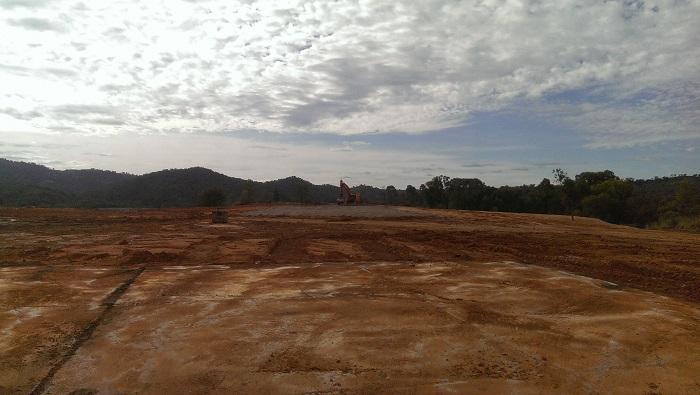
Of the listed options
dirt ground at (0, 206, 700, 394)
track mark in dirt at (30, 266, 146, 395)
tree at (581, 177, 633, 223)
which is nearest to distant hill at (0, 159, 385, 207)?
tree at (581, 177, 633, 223)

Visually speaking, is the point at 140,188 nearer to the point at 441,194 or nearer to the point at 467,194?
the point at 441,194

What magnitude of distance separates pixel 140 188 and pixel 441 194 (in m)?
61.5

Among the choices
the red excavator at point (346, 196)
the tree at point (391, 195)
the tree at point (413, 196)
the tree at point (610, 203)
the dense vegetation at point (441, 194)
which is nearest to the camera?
the dense vegetation at point (441, 194)

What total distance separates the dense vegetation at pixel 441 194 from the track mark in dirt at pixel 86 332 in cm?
3304

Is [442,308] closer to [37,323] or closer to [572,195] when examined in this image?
[37,323]

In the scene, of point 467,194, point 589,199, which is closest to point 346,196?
point 467,194

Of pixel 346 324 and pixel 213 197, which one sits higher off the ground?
pixel 213 197

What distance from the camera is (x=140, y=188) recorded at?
89000 millimetres

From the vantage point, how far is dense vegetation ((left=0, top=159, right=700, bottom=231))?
39284 millimetres

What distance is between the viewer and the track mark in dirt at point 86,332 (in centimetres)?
482

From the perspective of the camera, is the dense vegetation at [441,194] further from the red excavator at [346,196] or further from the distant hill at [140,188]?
the red excavator at [346,196]

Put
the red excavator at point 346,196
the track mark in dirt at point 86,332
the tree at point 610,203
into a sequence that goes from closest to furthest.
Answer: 1. the track mark in dirt at point 86,332
2. the tree at point 610,203
3. the red excavator at point 346,196

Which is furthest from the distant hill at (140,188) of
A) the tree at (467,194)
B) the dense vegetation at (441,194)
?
the tree at (467,194)

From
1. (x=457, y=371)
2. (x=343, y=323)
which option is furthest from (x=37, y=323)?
(x=457, y=371)
